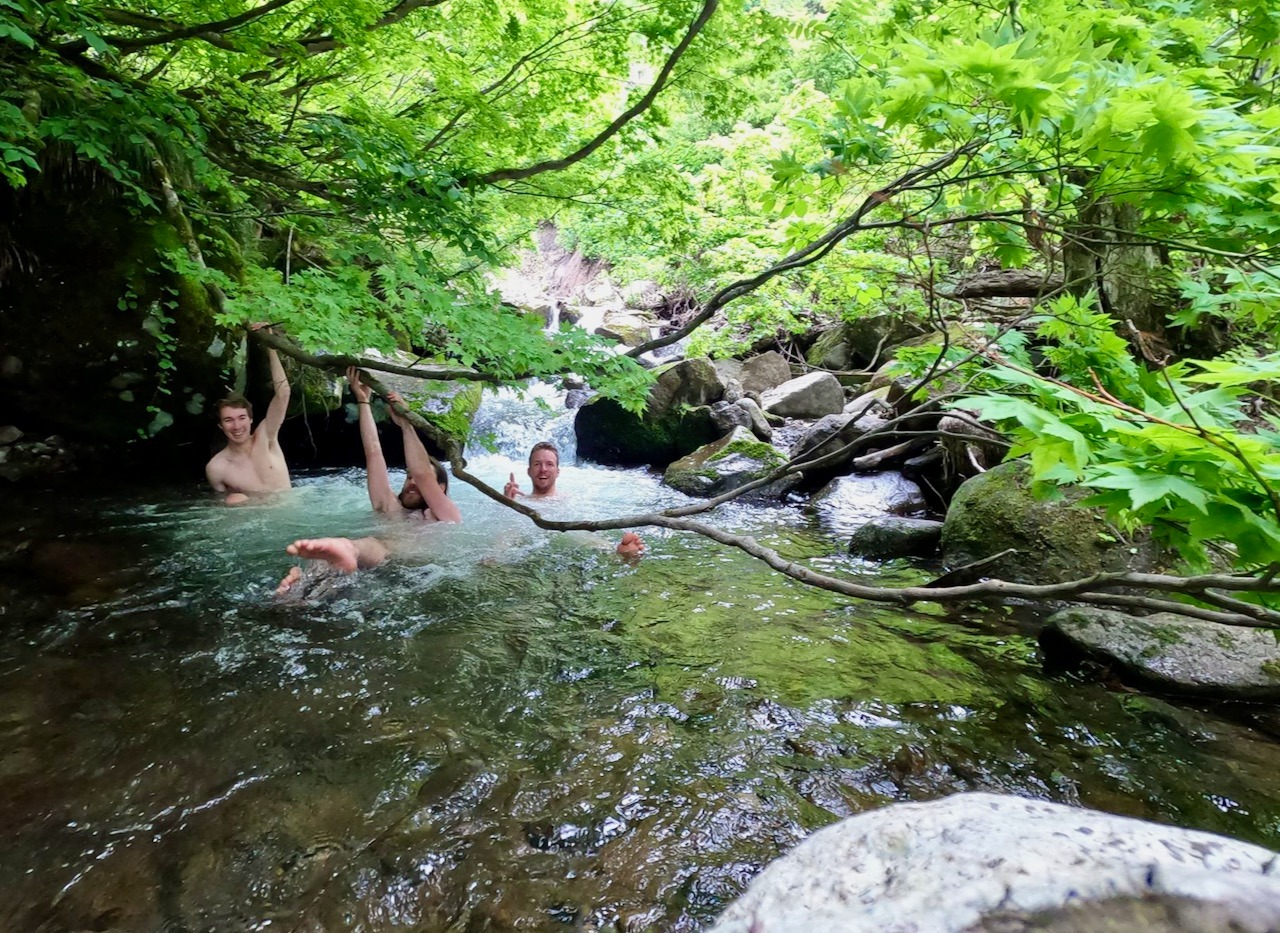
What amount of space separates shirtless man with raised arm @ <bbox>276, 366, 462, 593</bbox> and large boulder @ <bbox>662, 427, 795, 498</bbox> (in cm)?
372

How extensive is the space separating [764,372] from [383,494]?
10502 mm

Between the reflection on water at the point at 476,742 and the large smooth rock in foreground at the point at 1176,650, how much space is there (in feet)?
0.76

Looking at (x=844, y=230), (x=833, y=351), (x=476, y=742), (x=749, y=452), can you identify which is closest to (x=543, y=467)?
(x=749, y=452)

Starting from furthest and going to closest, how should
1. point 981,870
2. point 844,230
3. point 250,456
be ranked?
point 250,456, point 844,230, point 981,870

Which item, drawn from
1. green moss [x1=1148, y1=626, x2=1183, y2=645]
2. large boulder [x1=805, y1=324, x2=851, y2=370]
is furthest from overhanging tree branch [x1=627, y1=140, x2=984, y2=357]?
large boulder [x1=805, y1=324, x2=851, y2=370]

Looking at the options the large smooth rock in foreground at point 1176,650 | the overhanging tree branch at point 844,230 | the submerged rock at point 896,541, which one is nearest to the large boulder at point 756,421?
the submerged rock at point 896,541

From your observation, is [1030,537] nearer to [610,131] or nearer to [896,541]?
[896,541]

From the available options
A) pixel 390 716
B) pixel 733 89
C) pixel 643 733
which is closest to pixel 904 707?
pixel 643 733

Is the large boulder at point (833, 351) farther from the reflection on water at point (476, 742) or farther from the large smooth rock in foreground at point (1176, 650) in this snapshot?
the large smooth rock in foreground at point (1176, 650)

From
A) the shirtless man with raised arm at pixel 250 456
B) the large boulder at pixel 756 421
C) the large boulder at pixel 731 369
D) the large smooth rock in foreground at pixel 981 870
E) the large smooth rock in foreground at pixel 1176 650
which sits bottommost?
the large smooth rock in foreground at pixel 1176 650

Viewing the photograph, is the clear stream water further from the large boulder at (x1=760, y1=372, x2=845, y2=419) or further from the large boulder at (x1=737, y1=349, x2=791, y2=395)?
the large boulder at (x1=737, y1=349, x2=791, y2=395)

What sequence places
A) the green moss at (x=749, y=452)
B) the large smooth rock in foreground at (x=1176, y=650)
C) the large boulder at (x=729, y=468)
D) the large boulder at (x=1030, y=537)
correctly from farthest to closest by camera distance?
1. the green moss at (x=749, y=452)
2. the large boulder at (x=729, y=468)
3. the large boulder at (x=1030, y=537)
4. the large smooth rock in foreground at (x=1176, y=650)

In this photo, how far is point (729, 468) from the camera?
8648mm

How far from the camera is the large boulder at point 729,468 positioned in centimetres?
845
